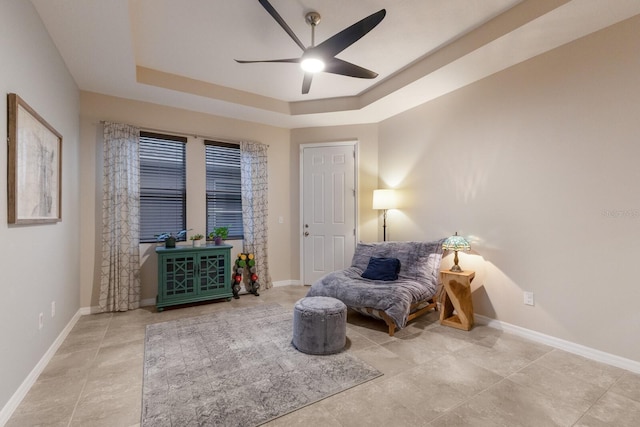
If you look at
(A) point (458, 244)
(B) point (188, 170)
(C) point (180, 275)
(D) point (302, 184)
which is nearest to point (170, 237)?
(C) point (180, 275)

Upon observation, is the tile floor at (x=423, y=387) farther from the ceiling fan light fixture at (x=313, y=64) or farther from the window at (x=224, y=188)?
the ceiling fan light fixture at (x=313, y=64)

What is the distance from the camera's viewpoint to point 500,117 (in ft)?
10.2

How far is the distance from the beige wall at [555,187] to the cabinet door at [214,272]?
9.70ft

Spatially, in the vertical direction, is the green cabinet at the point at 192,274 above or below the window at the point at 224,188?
below

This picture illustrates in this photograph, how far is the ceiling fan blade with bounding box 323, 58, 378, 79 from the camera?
2588 mm

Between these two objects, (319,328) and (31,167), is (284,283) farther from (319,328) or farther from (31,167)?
(31,167)

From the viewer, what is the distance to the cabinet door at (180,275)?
3.72 m

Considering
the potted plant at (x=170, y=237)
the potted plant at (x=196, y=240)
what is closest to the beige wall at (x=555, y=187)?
the potted plant at (x=196, y=240)

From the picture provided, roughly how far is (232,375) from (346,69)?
8.93ft

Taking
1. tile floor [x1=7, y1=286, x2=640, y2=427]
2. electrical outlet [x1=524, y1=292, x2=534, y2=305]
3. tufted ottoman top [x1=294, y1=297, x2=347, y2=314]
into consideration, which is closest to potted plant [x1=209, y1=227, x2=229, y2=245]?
tile floor [x1=7, y1=286, x2=640, y2=427]

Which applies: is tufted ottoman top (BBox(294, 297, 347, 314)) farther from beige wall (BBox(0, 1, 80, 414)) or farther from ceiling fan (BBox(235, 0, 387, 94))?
ceiling fan (BBox(235, 0, 387, 94))

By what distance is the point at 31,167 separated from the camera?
2.09 m

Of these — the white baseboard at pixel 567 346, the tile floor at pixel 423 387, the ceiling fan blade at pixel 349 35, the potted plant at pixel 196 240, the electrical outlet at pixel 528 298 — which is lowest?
the tile floor at pixel 423 387

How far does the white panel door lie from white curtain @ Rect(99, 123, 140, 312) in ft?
7.90
